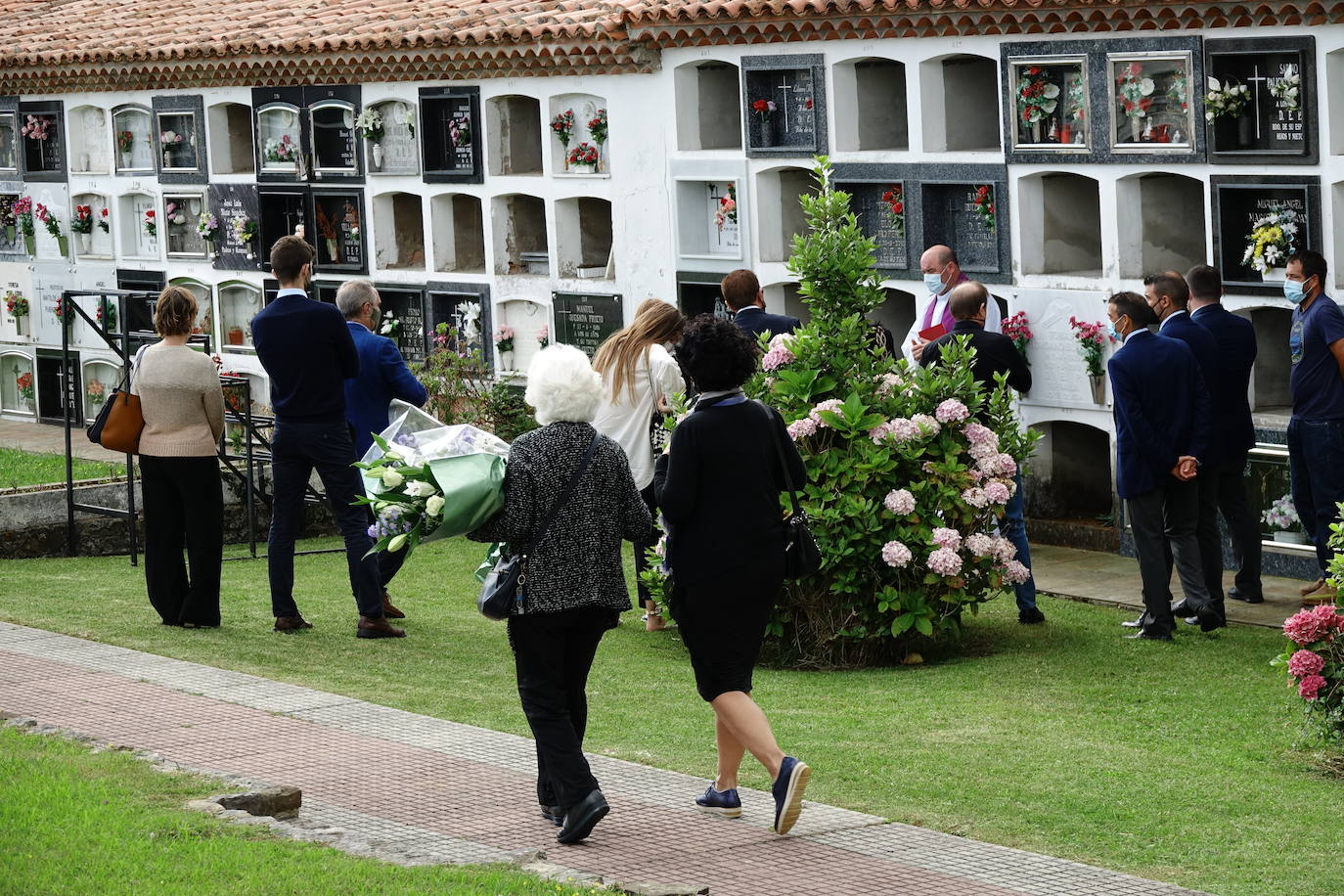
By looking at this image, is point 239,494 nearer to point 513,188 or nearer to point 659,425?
point 513,188

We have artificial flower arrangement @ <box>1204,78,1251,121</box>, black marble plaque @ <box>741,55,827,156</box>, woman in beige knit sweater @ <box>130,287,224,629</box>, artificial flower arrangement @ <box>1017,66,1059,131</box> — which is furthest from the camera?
black marble plaque @ <box>741,55,827,156</box>

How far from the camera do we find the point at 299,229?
560 inches

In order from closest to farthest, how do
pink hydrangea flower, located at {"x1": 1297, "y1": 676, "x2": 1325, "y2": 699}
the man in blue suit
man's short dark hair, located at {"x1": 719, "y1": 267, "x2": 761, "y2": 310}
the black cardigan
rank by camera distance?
the black cardigan < pink hydrangea flower, located at {"x1": 1297, "y1": 676, "x2": 1325, "y2": 699} < the man in blue suit < man's short dark hair, located at {"x1": 719, "y1": 267, "x2": 761, "y2": 310}

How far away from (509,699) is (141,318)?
8.44 metres

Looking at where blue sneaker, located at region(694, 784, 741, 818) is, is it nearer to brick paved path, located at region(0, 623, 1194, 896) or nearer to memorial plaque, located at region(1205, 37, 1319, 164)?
brick paved path, located at region(0, 623, 1194, 896)

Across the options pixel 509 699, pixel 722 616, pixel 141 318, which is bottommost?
pixel 509 699

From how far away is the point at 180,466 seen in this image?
7488 mm

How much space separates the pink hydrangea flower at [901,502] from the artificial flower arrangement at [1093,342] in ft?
8.80

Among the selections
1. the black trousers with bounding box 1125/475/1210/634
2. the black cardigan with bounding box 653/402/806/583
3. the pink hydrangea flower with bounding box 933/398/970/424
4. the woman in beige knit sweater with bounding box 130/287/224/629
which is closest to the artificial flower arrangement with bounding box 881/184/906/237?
the black trousers with bounding box 1125/475/1210/634

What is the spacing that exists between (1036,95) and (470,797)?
5760 mm

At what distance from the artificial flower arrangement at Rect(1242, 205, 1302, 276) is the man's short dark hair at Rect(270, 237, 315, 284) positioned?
424cm

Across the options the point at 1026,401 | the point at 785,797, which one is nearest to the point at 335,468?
the point at 785,797

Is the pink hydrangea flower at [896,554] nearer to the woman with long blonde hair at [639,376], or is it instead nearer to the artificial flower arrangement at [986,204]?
the woman with long blonde hair at [639,376]

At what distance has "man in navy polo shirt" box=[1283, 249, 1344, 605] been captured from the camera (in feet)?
24.5
